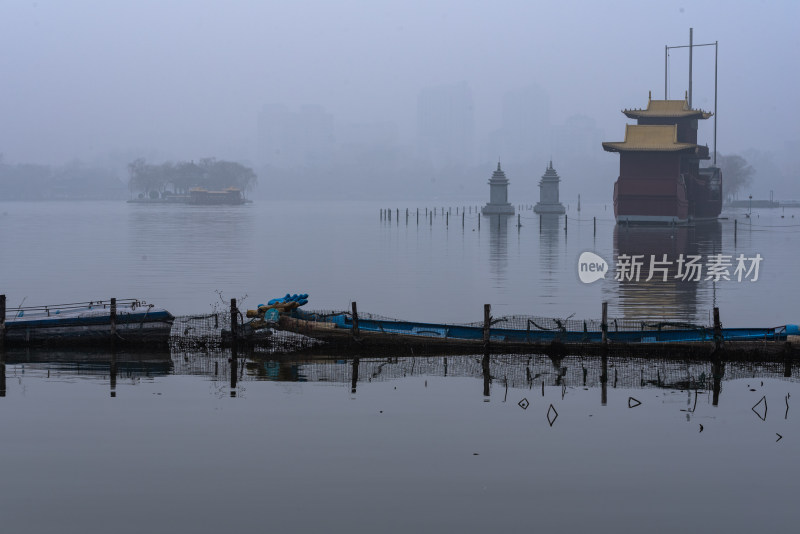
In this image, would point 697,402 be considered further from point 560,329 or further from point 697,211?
point 697,211

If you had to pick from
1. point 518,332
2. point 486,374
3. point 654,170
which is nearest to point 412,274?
point 518,332

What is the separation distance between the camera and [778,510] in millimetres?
14805

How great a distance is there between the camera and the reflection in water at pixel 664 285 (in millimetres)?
38241

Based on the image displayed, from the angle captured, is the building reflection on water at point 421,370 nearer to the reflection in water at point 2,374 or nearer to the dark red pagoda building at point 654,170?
the reflection in water at point 2,374

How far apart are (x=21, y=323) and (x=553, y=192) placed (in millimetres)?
143399

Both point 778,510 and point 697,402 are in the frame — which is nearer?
point 778,510

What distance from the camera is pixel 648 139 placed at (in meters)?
99.5

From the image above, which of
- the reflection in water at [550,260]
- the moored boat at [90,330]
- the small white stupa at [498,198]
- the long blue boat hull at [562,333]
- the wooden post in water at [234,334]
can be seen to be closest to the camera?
the long blue boat hull at [562,333]

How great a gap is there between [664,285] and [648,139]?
53625 mm

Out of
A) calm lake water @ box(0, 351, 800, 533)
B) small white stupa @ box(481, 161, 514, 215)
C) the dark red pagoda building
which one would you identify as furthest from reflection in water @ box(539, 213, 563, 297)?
small white stupa @ box(481, 161, 514, 215)

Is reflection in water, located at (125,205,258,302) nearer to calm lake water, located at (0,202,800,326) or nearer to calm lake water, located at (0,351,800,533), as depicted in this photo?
calm lake water, located at (0,202,800,326)

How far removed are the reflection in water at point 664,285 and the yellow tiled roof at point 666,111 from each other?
19698 millimetres

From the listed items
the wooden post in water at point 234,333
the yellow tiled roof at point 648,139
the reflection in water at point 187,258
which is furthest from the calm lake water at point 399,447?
the yellow tiled roof at point 648,139

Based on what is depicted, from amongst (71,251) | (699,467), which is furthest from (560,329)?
(71,251)
